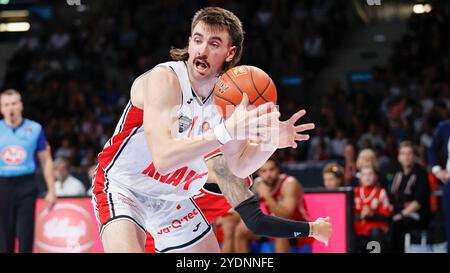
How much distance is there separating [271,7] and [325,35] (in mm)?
1641

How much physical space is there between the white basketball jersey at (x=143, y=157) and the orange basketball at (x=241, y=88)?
13 cm

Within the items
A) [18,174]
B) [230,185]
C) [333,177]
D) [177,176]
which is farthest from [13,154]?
[177,176]

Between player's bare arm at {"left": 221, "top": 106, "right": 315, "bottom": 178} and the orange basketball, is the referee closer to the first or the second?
player's bare arm at {"left": 221, "top": 106, "right": 315, "bottom": 178}

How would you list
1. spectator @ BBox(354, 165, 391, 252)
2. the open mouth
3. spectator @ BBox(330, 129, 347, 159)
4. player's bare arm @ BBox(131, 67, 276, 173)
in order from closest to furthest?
player's bare arm @ BBox(131, 67, 276, 173) → the open mouth → spectator @ BBox(354, 165, 391, 252) → spectator @ BBox(330, 129, 347, 159)

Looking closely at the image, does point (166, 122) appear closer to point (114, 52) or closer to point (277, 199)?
point (277, 199)

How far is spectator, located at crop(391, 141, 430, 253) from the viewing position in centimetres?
916

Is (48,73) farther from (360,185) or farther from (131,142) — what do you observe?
(131,142)

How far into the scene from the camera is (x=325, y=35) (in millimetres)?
16922

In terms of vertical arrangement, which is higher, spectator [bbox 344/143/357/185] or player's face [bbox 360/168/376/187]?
spectator [bbox 344/143/357/185]

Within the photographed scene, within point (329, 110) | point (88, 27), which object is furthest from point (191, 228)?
point (88, 27)

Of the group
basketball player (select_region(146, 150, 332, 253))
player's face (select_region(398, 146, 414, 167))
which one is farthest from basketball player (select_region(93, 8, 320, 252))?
player's face (select_region(398, 146, 414, 167))

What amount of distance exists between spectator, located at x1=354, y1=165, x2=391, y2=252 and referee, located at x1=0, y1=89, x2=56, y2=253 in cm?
365

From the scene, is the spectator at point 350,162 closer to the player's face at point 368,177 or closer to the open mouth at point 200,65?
the player's face at point 368,177

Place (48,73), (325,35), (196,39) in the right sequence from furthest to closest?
(48,73) → (325,35) → (196,39)
